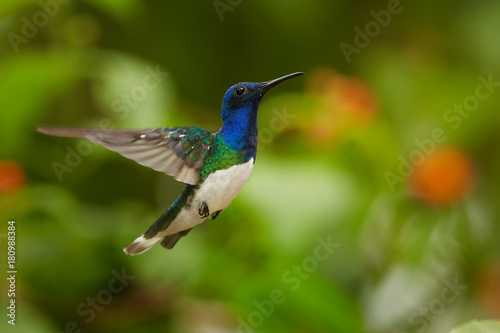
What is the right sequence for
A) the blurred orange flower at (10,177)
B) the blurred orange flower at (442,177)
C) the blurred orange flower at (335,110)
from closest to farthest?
the blurred orange flower at (10,177) < the blurred orange flower at (335,110) < the blurred orange flower at (442,177)

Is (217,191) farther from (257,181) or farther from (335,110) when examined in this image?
(335,110)

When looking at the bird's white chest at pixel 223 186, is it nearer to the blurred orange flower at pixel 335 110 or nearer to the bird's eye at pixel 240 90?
the bird's eye at pixel 240 90

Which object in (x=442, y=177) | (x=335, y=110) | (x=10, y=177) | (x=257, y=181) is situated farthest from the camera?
(x=442, y=177)

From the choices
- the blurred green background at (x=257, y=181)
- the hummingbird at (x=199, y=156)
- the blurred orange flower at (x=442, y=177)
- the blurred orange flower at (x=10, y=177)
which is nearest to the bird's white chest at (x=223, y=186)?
the hummingbird at (x=199, y=156)

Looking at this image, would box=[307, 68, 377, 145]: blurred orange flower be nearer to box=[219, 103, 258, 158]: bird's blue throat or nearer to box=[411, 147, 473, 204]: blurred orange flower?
box=[411, 147, 473, 204]: blurred orange flower

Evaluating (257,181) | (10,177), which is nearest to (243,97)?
(257,181)
